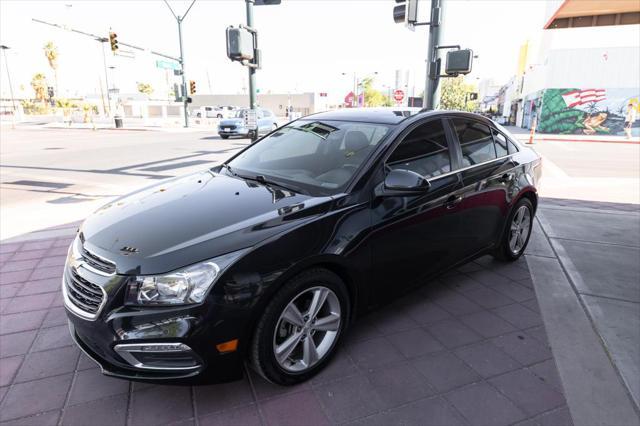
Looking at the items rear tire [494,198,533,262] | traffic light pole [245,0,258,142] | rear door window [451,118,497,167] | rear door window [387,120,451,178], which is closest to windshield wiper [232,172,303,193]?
rear door window [387,120,451,178]

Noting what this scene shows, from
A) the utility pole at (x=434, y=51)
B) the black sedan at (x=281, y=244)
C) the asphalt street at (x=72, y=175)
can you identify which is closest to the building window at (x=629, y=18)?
the utility pole at (x=434, y=51)

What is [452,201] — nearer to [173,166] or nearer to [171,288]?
[171,288]

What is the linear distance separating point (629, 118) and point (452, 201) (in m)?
31.9

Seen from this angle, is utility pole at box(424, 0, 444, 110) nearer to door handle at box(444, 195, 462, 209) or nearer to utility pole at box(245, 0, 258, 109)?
utility pole at box(245, 0, 258, 109)

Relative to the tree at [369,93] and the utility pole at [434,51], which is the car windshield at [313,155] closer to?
the utility pole at [434,51]

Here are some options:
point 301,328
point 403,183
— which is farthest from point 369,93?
point 301,328

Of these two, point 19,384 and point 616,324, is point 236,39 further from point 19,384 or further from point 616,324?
point 616,324

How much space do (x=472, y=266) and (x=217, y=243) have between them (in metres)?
3.31

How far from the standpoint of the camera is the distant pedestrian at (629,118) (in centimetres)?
2766

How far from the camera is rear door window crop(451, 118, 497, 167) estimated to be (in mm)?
3842

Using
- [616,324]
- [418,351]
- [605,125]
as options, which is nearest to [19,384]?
[418,351]

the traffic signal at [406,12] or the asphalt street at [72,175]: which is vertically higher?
the traffic signal at [406,12]

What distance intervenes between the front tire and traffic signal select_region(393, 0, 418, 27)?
6360 mm

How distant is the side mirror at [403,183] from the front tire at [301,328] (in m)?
0.74
